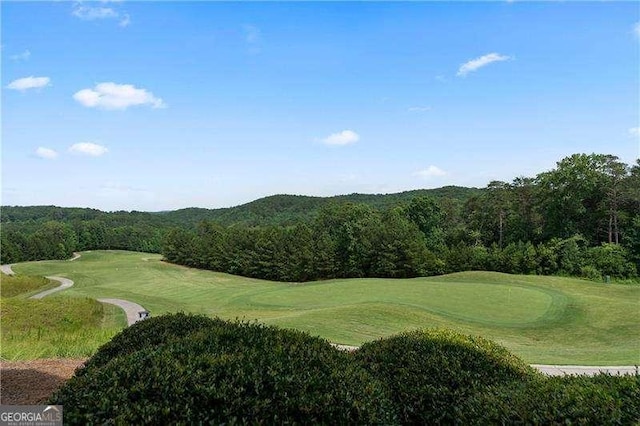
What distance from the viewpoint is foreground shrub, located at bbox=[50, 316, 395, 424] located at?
3238 millimetres

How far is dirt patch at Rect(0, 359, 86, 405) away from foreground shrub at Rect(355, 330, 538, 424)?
4.62m

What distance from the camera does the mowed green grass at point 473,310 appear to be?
50.5ft

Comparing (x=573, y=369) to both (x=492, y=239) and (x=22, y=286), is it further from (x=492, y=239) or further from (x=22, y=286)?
(x=492, y=239)

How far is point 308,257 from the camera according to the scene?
53.5 metres

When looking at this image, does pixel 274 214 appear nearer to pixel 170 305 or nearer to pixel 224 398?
pixel 170 305

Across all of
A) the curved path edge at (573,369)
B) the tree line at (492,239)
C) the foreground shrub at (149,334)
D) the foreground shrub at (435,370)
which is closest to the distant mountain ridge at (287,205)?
the tree line at (492,239)

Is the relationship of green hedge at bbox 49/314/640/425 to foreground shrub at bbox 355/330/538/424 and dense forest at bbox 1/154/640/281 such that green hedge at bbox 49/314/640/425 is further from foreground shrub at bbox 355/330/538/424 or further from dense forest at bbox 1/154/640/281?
dense forest at bbox 1/154/640/281

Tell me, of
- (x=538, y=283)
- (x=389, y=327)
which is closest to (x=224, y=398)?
(x=389, y=327)

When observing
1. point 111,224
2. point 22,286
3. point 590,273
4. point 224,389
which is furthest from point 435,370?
point 111,224

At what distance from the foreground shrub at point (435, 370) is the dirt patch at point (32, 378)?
Answer: 4.62m

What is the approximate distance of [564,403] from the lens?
136 inches

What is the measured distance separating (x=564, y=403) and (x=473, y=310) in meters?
18.2

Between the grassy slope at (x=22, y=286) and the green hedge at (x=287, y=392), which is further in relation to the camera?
the grassy slope at (x=22, y=286)

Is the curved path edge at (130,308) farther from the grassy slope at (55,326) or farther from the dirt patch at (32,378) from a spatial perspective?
the dirt patch at (32,378)
